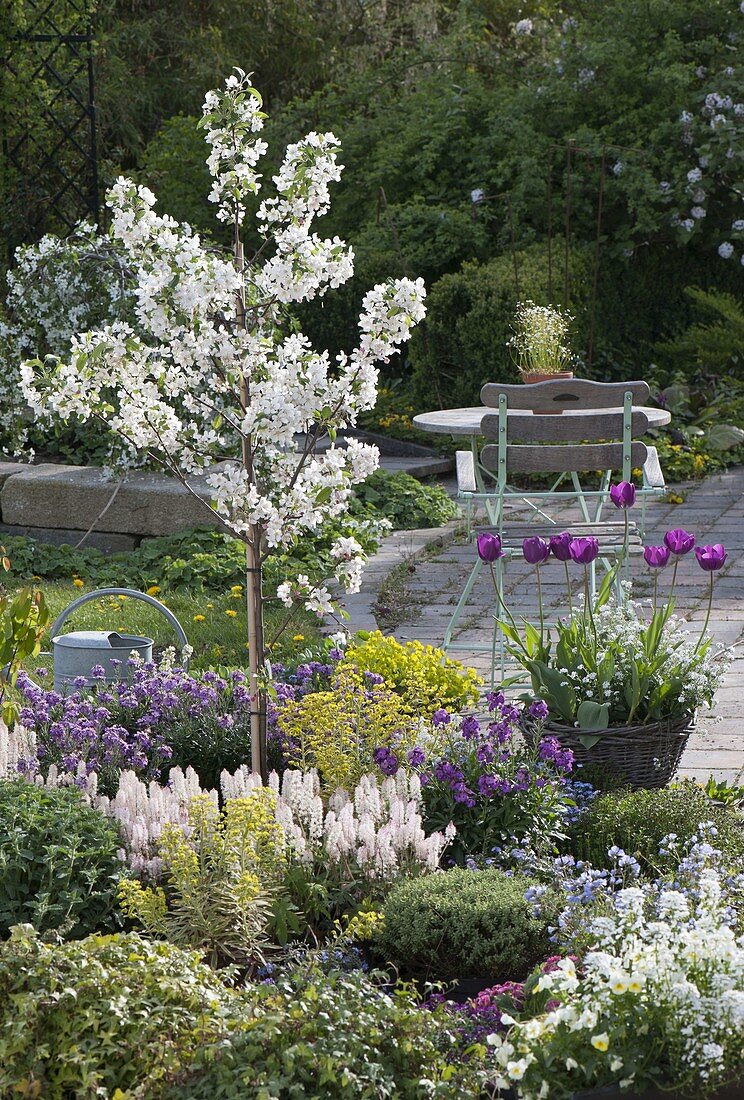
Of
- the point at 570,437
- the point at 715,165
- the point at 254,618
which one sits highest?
the point at 715,165

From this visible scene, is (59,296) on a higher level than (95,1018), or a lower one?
higher

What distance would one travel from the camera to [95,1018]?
7.89 ft

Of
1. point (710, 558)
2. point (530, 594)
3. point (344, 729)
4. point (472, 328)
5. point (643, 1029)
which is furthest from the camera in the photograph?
point (472, 328)

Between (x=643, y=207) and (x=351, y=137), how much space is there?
9.91ft

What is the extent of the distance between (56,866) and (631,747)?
68.8 inches

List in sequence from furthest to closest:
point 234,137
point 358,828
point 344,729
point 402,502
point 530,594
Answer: point 402,502
point 530,594
point 344,729
point 234,137
point 358,828

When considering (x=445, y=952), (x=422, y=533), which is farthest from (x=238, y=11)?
(x=445, y=952)

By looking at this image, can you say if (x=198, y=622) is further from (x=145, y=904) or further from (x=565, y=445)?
(x=145, y=904)

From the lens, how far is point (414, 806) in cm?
332

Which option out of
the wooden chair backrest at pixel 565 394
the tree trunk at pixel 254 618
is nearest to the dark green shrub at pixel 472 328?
the wooden chair backrest at pixel 565 394

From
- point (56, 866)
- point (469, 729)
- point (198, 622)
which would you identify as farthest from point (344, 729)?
point (198, 622)

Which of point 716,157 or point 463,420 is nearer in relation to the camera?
point 463,420

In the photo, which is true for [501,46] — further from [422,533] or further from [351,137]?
[422,533]

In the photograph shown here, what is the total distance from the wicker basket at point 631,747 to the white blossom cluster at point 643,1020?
1.61 metres
